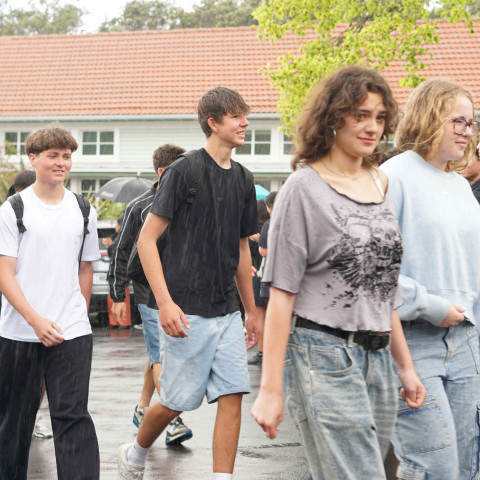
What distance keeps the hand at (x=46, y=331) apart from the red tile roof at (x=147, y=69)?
2626 centimetres

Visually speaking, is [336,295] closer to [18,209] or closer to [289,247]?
[289,247]

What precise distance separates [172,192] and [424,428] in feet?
6.61

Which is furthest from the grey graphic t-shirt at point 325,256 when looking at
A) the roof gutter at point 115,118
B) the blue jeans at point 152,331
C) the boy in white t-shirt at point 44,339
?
the roof gutter at point 115,118

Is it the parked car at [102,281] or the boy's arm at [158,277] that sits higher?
the boy's arm at [158,277]

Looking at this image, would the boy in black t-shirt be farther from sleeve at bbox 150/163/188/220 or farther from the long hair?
the long hair

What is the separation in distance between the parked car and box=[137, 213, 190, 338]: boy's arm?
12.9 meters

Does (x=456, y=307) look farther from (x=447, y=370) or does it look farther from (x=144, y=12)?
(x=144, y=12)

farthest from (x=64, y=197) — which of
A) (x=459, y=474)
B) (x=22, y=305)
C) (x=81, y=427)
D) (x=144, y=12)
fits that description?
(x=144, y=12)

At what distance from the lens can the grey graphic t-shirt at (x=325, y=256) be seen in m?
3.16

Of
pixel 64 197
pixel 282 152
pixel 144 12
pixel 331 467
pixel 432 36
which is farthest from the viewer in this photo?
pixel 144 12

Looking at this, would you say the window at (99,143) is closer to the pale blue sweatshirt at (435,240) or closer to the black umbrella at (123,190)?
the black umbrella at (123,190)

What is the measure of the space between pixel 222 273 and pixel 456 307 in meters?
1.67

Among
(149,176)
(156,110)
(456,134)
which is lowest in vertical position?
(149,176)

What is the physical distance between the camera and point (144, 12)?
204ft
